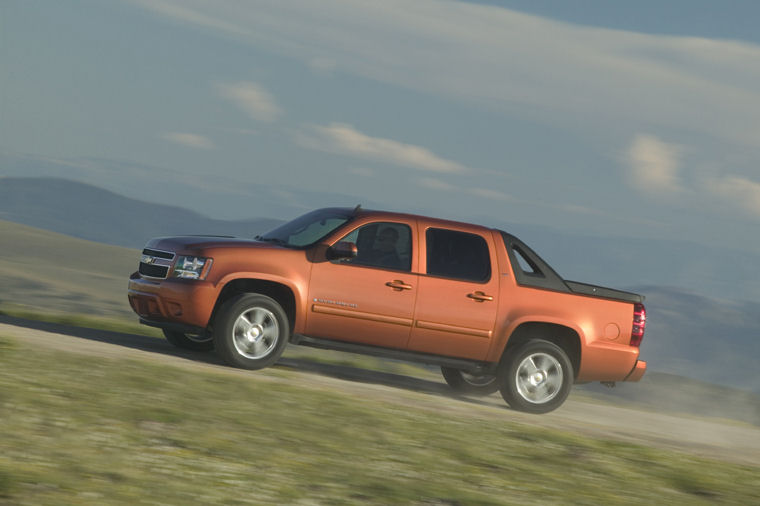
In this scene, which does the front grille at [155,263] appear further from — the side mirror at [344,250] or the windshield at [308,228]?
the side mirror at [344,250]

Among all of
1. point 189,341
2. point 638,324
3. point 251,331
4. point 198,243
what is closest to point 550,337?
point 638,324

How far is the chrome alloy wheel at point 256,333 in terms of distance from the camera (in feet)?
33.4

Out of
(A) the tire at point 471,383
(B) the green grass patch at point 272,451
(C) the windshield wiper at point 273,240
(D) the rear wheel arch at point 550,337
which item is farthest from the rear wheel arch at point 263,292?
(A) the tire at point 471,383

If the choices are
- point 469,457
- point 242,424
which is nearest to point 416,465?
point 469,457

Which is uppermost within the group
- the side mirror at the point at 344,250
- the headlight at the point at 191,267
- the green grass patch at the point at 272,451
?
the side mirror at the point at 344,250

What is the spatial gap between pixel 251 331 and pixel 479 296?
8.28ft

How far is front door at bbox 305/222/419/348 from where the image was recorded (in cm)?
1030

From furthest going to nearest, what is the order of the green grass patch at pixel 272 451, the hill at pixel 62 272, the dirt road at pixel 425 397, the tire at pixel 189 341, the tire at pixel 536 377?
the hill at pixel 62 272 → the tire at pixel 189 341 → the tire at pixel 536 377 → the dirt road at pixel 425 397 → the green grass patch at pixel 272 451

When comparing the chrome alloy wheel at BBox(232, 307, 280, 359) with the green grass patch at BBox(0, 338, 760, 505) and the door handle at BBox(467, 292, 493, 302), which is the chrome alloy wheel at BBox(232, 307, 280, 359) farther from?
the door handle at BBox(467, 292, 493, 302)

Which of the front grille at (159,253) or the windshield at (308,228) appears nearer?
the front grille at (159,253)

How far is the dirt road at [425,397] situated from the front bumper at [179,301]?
0.44 meters

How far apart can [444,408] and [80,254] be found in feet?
126

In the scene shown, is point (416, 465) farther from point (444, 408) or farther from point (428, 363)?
point (428, 363)

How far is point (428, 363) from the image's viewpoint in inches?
420
